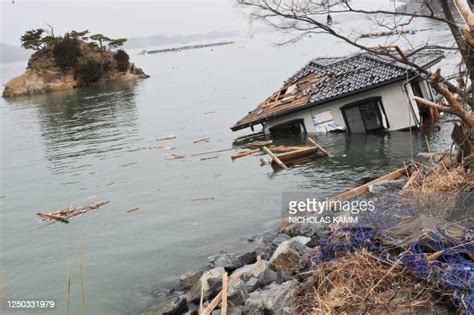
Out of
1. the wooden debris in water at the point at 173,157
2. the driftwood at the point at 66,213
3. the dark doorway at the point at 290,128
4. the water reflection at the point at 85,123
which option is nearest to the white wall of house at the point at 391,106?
the dark doorway at the point at 290,128

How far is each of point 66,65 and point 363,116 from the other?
68.3 meters

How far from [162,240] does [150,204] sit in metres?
4.09

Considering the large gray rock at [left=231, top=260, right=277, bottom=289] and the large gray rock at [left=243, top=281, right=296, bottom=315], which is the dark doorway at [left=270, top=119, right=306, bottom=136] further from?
the large gray rock at [left=243, top=281, right=296, bottom=315]

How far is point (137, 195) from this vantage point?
68.3ft

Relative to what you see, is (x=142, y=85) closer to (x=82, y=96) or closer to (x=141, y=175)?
(x=82, y=96)

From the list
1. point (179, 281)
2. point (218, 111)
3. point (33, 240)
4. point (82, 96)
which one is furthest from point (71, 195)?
point (82, 96)

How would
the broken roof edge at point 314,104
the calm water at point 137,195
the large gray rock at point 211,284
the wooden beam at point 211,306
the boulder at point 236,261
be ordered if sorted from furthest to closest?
the broken roof edge at point 314,104 < the calm water at point 137,195 < the boulder at point 236,261 < the large gray rock at point 211,284 < the wooden beam at point 211,306

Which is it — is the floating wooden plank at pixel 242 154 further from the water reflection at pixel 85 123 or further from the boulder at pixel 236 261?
the boulder at pixel 236 261

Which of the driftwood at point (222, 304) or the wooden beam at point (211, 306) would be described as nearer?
the driftwood at point (222, 304)

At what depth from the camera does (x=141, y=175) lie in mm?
24156

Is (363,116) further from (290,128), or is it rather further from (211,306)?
(211,306)

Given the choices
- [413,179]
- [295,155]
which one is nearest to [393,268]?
[413,179]

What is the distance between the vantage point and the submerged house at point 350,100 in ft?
78.3

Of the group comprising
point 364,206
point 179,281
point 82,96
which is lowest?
point 179,281
